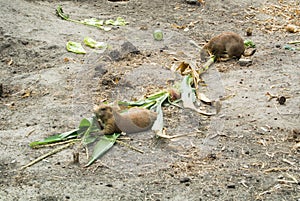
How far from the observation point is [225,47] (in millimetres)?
5418

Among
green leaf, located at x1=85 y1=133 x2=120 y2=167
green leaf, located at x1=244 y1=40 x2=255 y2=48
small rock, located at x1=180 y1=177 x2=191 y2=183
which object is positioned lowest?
green leaf, located at x1=244 y1=40 x2=255 y2=48

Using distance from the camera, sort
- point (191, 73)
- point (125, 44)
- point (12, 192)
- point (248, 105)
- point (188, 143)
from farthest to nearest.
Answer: point (125, 44) → point (191, 73) → point (248, 105) → point (188, 143) → point (12, 192)

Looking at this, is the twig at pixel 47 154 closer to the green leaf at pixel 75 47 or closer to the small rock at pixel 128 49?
the small rock at pixel 128 49

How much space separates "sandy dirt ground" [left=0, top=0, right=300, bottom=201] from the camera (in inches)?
127

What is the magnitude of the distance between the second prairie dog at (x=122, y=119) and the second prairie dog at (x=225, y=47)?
1861 millimetres

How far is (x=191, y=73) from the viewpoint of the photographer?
4707mm

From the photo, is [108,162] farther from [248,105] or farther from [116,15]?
[116,15]

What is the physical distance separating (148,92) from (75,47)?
158 centimetres

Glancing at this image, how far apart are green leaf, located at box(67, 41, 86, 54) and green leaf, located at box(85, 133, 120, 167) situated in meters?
2.14

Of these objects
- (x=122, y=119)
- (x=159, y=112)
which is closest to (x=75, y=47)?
(x=159, y=112)

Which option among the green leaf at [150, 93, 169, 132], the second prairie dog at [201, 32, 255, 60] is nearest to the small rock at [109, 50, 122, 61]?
the second prairie dog at [201, 32, 255, 60]

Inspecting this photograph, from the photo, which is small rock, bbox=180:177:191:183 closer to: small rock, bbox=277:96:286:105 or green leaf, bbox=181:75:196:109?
green leaf, bbox=181:75:196:109

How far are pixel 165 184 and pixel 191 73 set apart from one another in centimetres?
170

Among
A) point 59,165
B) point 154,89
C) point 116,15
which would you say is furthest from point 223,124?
point 116,15
